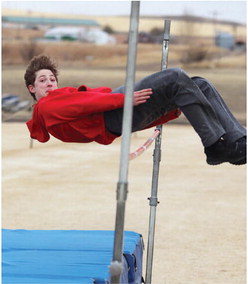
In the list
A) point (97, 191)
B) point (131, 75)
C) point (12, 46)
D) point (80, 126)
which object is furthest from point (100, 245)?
point (12, 46)

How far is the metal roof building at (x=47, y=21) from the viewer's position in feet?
267

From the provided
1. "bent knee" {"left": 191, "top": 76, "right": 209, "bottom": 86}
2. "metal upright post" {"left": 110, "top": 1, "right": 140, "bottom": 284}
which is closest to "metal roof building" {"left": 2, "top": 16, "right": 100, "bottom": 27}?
"bent knee" {"left": 191, "top": 76, "right": 209, "bottom": 86}

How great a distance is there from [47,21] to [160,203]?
76.3 m

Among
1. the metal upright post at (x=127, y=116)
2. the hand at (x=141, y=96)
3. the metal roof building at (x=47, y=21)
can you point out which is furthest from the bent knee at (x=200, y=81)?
the metal roof building at (x=47, y=21)

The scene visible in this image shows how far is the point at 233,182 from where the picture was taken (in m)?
19.4

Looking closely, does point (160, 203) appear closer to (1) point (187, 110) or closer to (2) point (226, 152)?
(2) point (226, 152)

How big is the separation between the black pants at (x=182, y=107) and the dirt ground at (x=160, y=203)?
17.6 ft

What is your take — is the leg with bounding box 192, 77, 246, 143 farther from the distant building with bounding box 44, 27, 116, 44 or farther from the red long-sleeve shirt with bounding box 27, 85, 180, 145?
the distant building with bounding box 44, 27, 116, 44

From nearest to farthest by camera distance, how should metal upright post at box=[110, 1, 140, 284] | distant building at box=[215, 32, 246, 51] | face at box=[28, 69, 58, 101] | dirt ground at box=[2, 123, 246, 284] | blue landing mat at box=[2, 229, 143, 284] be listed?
metal upright post at box=[110, 1, 140, 284] < face at box=[28, 69, 58, 101] < blue landing mat at box=[2, 229, 143, 284] < dirt ground at box=[2, 123, 246, 284] < distant building at box=[215, 32, 246, 51]

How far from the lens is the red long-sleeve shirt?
5.11 metres

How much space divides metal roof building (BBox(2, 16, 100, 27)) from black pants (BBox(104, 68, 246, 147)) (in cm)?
7582

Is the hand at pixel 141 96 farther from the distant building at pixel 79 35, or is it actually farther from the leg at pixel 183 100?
the distant building at pixel 79 35

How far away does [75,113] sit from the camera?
5168mm

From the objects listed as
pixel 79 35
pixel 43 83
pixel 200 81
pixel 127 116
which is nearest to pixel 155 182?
pixel 43 83
